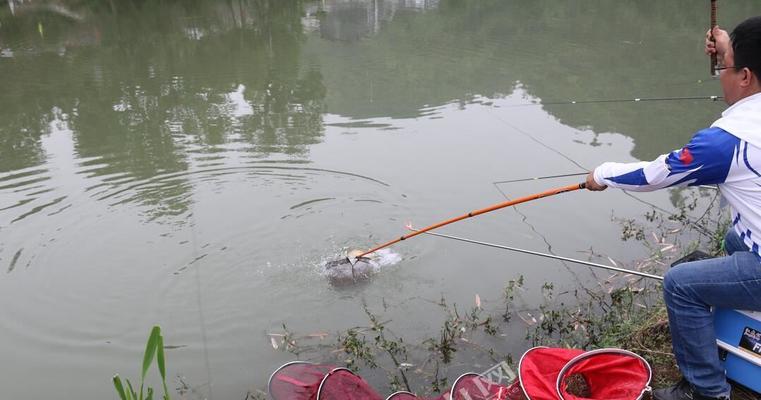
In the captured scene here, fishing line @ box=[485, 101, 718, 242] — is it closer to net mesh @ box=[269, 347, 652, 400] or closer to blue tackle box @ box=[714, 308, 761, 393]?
blue tackle box @ box=[714, 308, 761, 393]

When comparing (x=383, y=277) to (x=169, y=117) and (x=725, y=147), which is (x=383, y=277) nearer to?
(x=725, y=147)

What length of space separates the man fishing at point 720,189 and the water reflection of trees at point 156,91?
471 cm

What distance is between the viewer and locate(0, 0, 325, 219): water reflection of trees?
7.17 m

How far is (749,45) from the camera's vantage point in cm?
212

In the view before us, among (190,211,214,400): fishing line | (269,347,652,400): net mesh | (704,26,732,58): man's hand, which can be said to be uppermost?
(704,26,732,58): man's hand

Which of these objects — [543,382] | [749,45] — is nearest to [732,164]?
[749,45]

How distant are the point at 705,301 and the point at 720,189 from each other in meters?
0.47

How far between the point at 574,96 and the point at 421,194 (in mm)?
4713

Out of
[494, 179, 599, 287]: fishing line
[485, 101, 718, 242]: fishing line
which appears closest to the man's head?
[494, 179, 599, 287]: fishing line

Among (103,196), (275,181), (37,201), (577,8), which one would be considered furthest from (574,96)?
(577,8)

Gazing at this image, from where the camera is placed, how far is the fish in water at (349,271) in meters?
4.50

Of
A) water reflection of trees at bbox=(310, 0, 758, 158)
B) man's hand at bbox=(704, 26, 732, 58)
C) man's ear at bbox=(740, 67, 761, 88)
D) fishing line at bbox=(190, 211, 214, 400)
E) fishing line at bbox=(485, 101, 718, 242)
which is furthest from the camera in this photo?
water reflection of trees at bbox=(310, 0, 758, 158)

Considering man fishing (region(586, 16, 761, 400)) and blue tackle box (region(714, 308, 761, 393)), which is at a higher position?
man fishing (region(586, 16, 761, 400))

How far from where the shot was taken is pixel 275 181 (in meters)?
6.33
